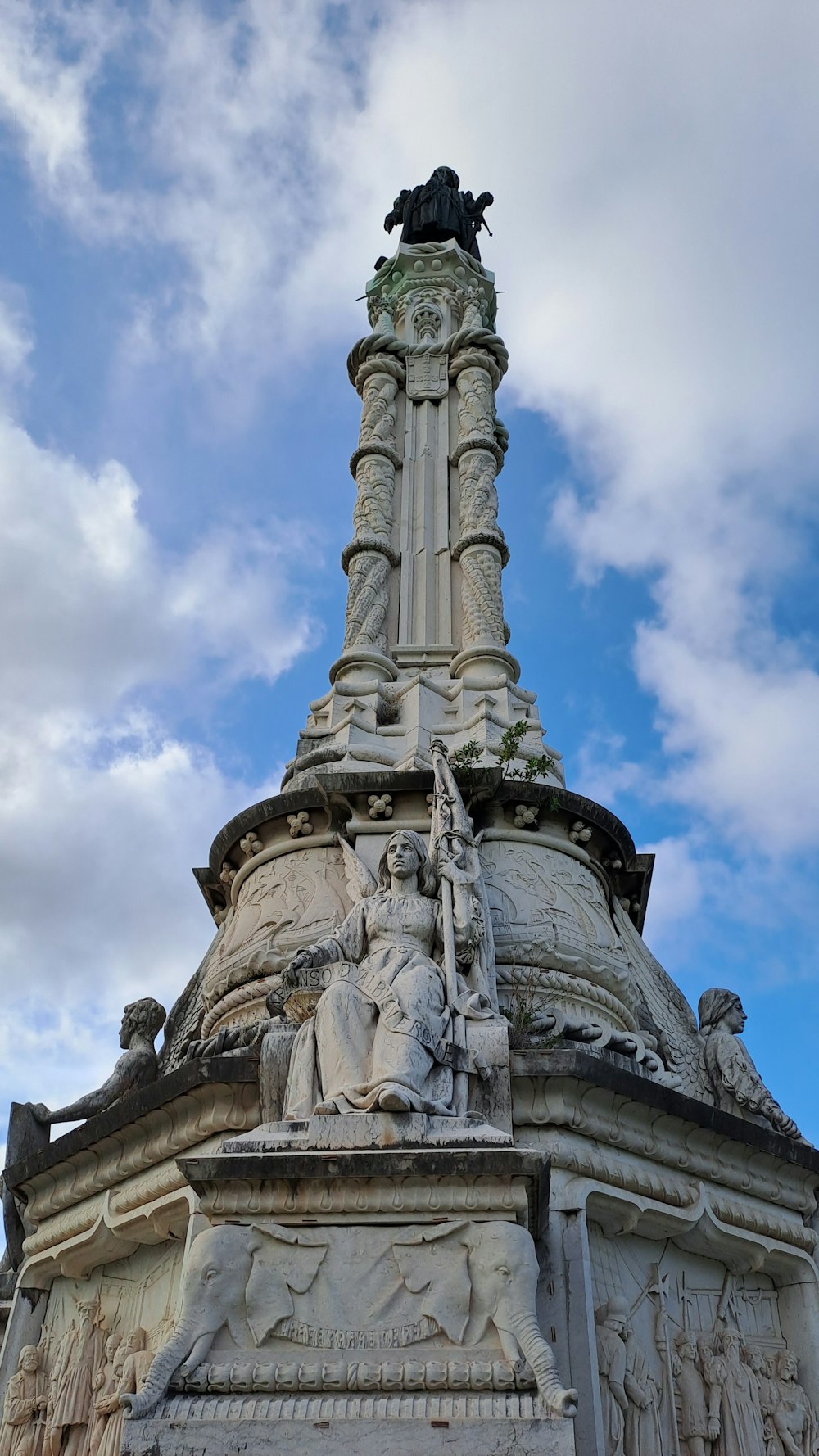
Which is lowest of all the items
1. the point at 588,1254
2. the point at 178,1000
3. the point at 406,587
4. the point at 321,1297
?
the point at 321,1297

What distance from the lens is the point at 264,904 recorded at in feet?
35.5

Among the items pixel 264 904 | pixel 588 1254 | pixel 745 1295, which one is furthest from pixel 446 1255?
pixel 264 904

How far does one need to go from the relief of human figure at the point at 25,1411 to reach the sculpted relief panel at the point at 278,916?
307 centimetres

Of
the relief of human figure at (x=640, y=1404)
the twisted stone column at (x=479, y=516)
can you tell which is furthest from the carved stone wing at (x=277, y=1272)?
the twisted stone column at (x=479, y=516)

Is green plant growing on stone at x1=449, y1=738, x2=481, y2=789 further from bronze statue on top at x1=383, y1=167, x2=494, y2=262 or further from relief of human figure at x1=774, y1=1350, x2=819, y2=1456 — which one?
bronze statue on top at x1=383, y1=167, x2=494, y2=262

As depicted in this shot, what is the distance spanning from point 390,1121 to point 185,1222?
7.99ft

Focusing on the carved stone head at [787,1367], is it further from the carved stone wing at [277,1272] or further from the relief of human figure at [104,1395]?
the relief of human figure at [104,1395]

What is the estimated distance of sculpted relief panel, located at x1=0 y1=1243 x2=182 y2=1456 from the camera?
26.3 ft

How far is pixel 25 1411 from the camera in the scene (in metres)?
8.47

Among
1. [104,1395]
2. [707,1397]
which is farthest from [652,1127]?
[104,1395]

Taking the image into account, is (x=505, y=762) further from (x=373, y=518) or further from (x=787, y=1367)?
(x=373, y=518)

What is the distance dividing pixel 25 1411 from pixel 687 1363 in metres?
4.54

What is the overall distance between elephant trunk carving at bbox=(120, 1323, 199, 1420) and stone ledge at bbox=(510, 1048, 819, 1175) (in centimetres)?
262

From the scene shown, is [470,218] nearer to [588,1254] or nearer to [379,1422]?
[588,1254]
